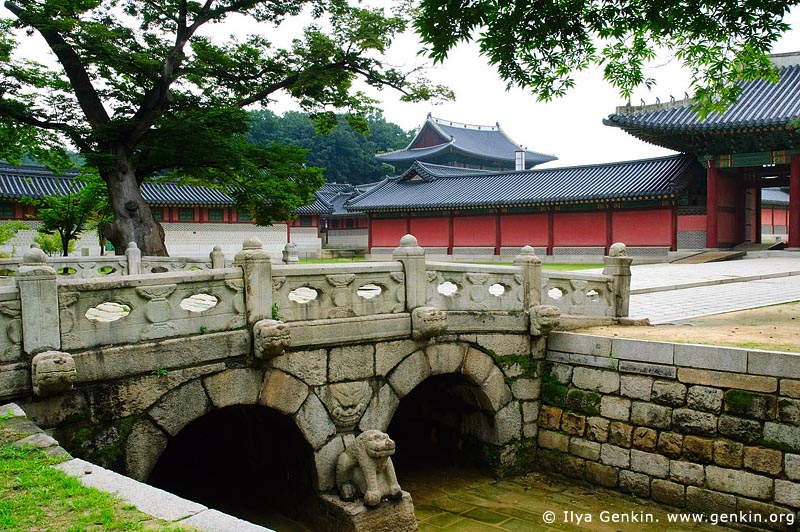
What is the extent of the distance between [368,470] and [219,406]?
2013 millimetres

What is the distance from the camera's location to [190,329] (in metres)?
7.24

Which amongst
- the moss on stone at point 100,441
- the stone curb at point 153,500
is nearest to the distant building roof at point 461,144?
the moss on stone at point 100,441

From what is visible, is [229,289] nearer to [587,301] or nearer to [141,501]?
[141,501]

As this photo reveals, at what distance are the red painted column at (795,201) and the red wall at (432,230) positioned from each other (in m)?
16.4

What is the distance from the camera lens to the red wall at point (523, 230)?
3212cm

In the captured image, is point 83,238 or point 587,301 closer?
point 587,301

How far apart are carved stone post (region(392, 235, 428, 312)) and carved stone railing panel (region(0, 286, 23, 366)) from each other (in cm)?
→ 460

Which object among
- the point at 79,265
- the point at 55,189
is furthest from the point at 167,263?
the point at 55,189

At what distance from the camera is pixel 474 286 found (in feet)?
32.4

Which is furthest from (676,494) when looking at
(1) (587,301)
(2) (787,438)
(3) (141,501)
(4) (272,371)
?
(3) (141,501)

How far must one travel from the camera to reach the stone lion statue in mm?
7996

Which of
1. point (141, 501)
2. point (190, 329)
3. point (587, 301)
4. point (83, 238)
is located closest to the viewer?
point (141, 501)

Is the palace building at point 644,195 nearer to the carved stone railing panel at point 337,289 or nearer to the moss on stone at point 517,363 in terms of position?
the moss on stone at point 517,363

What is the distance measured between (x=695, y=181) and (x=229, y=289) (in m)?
24.9
